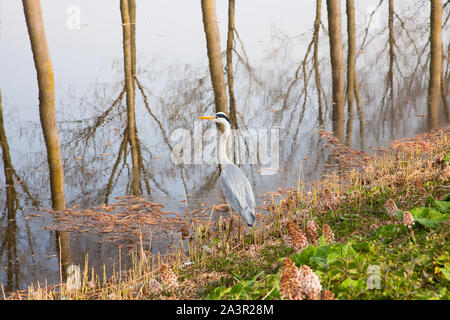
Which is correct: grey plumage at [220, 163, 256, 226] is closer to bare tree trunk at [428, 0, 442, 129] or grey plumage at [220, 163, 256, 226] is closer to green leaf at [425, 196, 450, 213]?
green leaf at [425, 196, 450, 213]

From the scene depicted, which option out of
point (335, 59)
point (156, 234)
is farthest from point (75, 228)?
point (335, 59)

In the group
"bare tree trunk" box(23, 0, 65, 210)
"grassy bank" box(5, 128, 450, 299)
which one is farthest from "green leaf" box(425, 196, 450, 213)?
"bare tree trunk" box(23, 0, 65, 210)

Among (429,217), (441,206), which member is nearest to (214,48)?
(441,206)

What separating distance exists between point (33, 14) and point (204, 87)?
802 centimetres

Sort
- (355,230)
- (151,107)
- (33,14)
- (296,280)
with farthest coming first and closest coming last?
(151,107)
(33,14)
(355,230)
(296,280)

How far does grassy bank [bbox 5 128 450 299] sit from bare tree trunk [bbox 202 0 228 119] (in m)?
4.91

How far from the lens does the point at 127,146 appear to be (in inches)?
399

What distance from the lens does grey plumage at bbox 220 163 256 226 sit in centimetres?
524

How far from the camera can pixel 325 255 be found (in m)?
3.37

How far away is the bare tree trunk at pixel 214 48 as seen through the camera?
10.6 metres

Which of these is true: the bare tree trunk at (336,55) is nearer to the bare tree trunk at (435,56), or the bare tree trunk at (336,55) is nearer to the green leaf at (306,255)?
the bare tree trunk at (435,56)

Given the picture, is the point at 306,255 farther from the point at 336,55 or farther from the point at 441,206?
the point at 336,55

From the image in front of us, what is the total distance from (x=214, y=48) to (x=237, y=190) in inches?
253
